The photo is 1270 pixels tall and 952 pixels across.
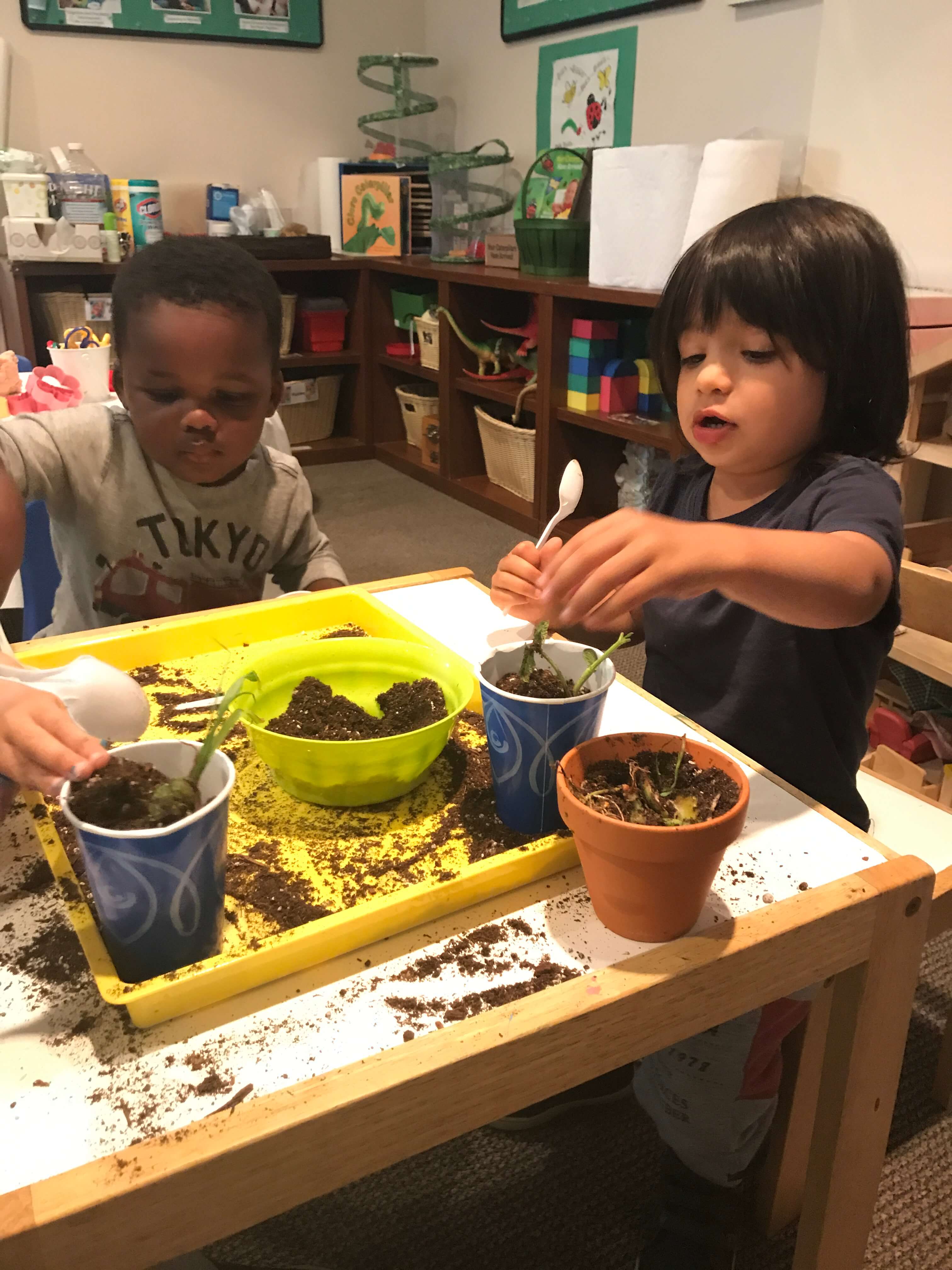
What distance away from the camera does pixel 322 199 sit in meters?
3.65

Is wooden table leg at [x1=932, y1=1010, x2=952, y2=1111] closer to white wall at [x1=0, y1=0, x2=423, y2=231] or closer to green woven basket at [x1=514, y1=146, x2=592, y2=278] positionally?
green woven basket at [x1=514, y1=146, x2=592, y2=278]

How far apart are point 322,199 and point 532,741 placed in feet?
11.6

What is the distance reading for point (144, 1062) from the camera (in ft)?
1.51

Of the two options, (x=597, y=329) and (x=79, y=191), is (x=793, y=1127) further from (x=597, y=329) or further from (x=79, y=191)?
(x=79, y=191)

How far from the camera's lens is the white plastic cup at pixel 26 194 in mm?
2988

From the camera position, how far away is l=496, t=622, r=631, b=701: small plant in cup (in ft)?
2.08

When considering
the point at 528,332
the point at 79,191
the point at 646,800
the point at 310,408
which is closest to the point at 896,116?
the point at 528,332

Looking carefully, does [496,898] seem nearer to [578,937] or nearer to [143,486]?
[578,937]

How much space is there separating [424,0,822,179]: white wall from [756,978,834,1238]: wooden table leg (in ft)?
6.58

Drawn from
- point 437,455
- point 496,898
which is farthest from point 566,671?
point 437,455

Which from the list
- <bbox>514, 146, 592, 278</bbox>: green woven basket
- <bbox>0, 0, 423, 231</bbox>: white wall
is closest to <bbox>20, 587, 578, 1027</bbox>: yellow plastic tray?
<bbox>514, 146, 592, 278</bbox>: green woven basket

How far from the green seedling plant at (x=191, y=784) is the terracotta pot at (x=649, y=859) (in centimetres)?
19

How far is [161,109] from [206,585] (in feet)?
9.68

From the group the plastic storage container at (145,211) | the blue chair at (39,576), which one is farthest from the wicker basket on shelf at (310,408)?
the blue chair at (39,576)
